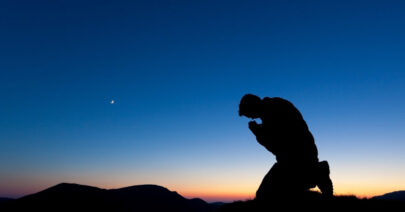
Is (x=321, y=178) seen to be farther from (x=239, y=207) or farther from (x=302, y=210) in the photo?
(x=239, y=207)

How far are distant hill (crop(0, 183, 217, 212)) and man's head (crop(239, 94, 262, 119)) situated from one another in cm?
8725

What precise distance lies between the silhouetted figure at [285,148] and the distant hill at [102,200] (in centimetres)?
8723

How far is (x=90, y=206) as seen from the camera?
279ft

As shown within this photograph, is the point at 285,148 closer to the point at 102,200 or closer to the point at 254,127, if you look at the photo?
the point at 254,127

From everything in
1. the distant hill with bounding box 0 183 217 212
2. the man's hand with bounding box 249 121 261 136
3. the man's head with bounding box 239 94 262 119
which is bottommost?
the distant hill with bounding box 0 183 217 212

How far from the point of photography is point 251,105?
7770mm

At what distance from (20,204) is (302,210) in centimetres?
9531

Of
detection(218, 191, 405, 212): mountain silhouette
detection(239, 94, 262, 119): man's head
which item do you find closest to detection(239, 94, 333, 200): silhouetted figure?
detection(239, 94, 262, 119): man's head

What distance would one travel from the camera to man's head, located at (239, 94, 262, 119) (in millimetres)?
7773

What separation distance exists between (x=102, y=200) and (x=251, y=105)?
338ft

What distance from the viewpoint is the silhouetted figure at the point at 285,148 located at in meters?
7.31

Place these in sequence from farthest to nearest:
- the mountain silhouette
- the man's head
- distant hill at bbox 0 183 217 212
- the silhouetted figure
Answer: distant hill at bbox 0 183 217 212
the man's head
the silhouetted figure
the mountain silhouette

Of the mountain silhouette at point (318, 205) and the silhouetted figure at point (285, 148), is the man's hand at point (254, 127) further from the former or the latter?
the mountain silhouette at point (318, 205)

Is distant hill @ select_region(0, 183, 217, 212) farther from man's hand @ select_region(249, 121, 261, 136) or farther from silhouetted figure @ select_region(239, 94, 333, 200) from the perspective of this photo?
silhouetted figure @ select_region(239, 94, 333, 200)
